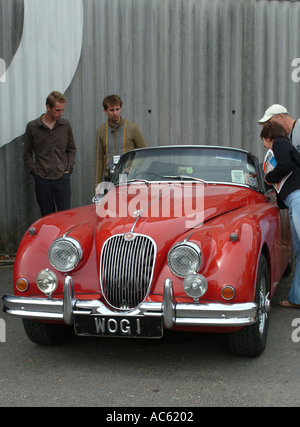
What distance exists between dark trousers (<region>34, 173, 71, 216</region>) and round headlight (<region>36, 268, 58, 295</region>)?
2.86 m

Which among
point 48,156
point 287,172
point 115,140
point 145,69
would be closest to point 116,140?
point 115,140

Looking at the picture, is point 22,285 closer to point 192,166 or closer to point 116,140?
point 192,166

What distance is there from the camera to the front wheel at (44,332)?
10.9ft

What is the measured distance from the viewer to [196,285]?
2799 mm

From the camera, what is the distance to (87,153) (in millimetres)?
6840

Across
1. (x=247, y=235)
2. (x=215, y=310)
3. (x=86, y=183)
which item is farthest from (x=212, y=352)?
(x=86, y=183)

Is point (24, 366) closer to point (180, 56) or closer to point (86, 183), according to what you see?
point (86, 183)

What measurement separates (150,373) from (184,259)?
791 millimetres

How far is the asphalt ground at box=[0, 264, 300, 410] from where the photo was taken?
258 centimetres

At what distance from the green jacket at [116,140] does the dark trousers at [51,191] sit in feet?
1.80

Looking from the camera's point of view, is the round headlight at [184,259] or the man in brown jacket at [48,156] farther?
the man in brown jacket at [48,156]

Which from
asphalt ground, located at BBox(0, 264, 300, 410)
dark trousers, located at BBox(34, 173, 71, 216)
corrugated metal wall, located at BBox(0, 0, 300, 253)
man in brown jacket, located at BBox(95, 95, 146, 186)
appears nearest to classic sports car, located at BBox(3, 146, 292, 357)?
asphalt ground, located at BBox(0, 264, 300, 410)

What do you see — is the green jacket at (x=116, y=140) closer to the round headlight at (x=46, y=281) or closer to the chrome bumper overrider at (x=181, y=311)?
the round headlight at (x=46, y=281)

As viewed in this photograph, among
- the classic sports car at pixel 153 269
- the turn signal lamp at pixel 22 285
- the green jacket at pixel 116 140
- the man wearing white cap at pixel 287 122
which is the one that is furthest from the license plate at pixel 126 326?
the green jacket at pixel 116 140
